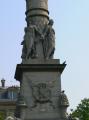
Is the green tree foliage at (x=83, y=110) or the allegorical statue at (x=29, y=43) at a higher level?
the green tree foliage at (x=83, y=110)

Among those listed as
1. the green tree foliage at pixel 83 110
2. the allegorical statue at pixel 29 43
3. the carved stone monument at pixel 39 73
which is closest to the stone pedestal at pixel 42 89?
the carved stone monument at pixel 39 73

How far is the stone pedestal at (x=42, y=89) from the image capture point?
19.5 metres

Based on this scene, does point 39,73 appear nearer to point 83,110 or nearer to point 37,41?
point 37,41

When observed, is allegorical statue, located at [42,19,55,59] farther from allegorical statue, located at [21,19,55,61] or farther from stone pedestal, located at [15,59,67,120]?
stone pedestal, located at [15,59,67,120]

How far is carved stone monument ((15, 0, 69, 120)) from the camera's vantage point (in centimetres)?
1953

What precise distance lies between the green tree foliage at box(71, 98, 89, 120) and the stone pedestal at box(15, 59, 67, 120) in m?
26.1

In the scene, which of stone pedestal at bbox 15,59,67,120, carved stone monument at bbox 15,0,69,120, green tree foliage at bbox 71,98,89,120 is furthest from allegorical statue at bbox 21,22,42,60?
green tree foliage at bbox 71,98,89,120

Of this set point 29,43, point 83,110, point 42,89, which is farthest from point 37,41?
point 83,110

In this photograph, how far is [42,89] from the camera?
1984 cm

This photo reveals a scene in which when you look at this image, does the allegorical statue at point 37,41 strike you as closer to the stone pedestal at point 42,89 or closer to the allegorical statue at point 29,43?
the allegorical statue at point 29,43

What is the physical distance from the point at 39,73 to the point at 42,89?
741 mm

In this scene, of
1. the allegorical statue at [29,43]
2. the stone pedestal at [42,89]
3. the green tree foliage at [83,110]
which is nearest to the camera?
the stone pedestal at [42,89]

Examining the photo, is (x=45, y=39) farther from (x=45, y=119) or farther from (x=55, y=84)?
(x=45, y=119)

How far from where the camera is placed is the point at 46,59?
2033cm
